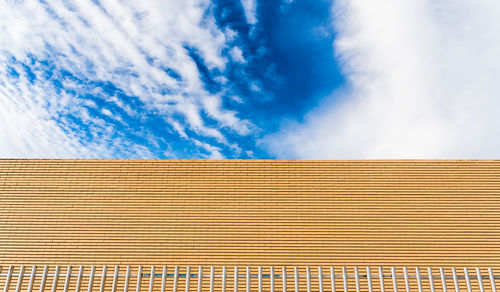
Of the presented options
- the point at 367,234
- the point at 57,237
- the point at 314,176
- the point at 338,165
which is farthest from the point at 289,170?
the point at 57,237

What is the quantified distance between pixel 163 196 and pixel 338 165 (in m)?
7.02

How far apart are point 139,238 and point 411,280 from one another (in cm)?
955

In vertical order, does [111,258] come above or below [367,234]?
below

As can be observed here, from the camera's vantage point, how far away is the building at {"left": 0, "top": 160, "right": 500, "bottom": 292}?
425 inches

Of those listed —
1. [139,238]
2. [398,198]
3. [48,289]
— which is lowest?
[48,289]

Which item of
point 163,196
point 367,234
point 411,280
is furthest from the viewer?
point 163,196

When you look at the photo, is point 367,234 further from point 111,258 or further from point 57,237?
point 57,237

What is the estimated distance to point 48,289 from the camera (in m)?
10.3

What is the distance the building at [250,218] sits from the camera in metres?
10.8

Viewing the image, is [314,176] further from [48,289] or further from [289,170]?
[48,289]

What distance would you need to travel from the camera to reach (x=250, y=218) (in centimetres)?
1159

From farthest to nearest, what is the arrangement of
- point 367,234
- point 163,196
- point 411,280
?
point 163,196
point 367,234
point 411,280

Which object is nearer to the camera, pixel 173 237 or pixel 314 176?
pixel 173 237

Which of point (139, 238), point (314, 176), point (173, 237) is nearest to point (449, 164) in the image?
point (314, 176)
